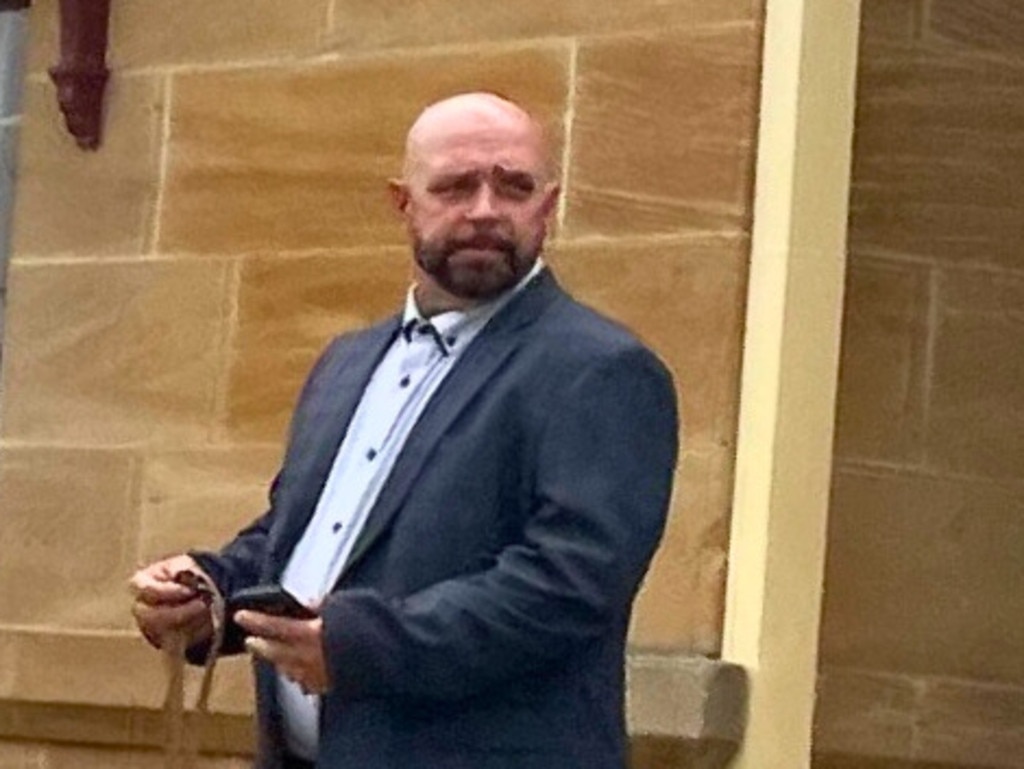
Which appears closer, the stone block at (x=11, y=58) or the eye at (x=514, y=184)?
the eye at (x=514, y=184)

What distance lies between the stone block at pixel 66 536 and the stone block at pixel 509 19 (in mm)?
593

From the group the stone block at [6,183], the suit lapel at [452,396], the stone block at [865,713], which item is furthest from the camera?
the stone block at [6,183]

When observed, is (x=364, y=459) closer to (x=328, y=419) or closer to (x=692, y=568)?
(x=328, y=419)

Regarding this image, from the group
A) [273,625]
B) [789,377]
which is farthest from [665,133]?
[273,625]

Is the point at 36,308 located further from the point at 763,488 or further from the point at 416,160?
the point at 416,160

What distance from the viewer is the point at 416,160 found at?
1.91 meters

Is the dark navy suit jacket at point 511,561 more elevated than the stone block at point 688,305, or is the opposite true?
the stone block at point 688,305

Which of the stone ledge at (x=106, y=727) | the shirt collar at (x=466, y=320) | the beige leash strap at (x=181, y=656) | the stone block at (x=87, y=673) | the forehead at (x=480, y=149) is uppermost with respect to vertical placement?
the forehead at (x=480, y=149)

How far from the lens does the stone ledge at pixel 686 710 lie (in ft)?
8.07

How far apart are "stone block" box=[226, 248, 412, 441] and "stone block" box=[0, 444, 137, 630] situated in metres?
0.19

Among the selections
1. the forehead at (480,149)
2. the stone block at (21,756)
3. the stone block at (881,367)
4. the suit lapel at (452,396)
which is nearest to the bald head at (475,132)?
the forehead at (480,149)

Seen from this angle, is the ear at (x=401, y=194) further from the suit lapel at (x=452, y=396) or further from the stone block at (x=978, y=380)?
the stone block at (x=978, y=380)

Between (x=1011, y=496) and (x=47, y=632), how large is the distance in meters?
1.16

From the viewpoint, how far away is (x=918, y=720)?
277 centimetres
